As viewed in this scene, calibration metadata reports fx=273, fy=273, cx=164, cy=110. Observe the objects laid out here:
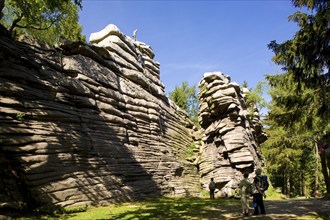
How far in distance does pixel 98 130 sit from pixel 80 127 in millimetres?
1444

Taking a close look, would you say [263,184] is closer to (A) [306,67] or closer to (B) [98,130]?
(A) [306,67]

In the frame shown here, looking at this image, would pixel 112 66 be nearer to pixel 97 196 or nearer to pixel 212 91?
pixel 97 196

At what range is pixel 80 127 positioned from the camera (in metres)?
15.4

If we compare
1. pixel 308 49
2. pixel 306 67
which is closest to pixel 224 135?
pixel 306 67

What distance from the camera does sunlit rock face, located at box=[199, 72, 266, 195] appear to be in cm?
2717

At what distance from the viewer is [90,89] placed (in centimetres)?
1738

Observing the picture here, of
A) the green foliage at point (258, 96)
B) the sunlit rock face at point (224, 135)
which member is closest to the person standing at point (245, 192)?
the sunlit rock face at point (224, 135)

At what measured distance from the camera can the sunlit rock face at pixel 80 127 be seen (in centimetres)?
1188

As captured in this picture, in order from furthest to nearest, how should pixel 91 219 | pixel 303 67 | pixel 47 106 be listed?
pixel 303 67 < pixel 47 106 < pixel 91 219

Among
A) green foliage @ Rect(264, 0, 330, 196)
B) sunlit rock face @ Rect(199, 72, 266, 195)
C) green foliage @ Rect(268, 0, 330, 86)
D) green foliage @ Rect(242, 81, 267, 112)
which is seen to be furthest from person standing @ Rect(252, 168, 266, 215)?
green foliage @ Rect(242, 81, 267, 112)

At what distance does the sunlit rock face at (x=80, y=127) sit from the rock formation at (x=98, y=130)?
50mm

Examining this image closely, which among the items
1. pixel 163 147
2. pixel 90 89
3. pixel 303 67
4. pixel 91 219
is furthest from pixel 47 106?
pixel 303 67

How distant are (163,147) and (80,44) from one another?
441 inches

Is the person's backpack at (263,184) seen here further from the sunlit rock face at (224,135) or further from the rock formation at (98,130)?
the sunlit rock face at (224,135)
